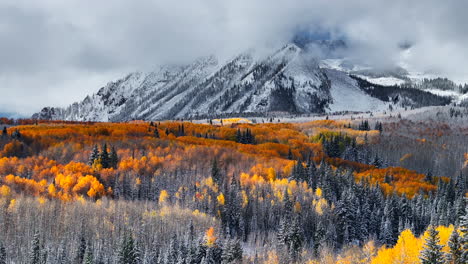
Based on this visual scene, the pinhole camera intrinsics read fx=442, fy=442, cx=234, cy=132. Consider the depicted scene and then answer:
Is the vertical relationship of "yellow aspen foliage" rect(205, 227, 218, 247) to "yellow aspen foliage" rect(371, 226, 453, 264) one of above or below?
below

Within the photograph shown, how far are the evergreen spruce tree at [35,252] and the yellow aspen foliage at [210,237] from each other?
130ft

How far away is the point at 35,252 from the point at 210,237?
137ft

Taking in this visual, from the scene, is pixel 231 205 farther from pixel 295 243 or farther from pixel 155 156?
pixel 155 156

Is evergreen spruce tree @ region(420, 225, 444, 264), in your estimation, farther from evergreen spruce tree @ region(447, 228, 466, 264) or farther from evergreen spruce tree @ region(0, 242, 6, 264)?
evergreen spruce tree @ region(0, 242, 6, 264)

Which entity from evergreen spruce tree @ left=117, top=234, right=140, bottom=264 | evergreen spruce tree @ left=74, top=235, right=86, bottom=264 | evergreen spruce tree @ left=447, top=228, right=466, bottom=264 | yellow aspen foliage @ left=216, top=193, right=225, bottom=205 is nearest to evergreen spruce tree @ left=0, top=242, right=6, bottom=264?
evergreen spruce tree @ left=74, top=235, right=86, bottom=264

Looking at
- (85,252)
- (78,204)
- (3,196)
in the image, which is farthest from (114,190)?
(85,252)

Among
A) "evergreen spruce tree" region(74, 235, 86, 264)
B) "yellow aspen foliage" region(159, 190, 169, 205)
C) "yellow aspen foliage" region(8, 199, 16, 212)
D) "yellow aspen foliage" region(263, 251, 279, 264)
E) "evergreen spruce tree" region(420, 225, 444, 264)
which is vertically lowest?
"yellow aspen foliage" region(263, 251, 279, 264)

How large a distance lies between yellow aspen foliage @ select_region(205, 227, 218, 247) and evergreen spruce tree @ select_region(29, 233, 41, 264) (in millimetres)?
39653

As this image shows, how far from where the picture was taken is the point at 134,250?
10062 centimetres

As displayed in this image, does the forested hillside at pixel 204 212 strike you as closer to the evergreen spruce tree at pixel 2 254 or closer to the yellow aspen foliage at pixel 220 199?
the yellow aspen foliage at pixel 220 199

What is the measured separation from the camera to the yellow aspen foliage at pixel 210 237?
112 metres

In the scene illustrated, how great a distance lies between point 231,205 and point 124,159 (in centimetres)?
6635

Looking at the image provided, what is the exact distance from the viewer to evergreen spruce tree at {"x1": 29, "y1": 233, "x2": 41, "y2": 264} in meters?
100

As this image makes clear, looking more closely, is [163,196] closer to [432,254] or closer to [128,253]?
[128,253]
